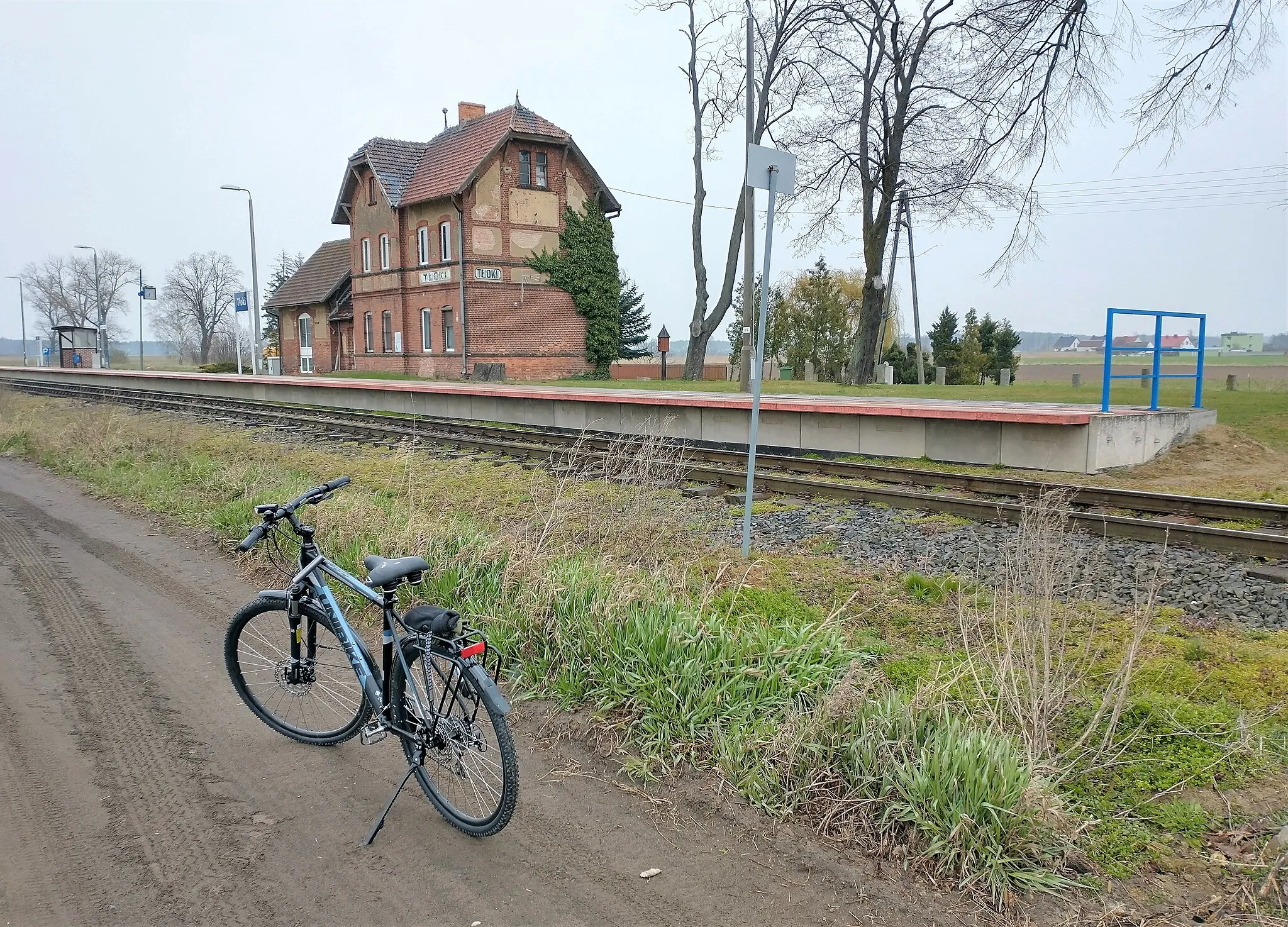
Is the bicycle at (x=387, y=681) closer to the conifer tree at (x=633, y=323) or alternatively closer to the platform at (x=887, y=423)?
the platform at (x=887, y=423)

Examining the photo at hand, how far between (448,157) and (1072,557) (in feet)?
138

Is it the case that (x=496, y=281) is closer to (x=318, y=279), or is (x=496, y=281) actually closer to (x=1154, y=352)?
(x=318, y=279)

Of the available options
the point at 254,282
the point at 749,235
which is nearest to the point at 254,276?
the point at 254,282

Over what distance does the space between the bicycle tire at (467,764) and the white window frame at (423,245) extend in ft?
135

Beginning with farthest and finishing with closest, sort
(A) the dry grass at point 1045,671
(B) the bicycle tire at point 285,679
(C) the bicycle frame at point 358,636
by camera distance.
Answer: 1. (B) the bicycle tire at point 285,679
2. (C) the bicycle frame at point 358,636
3. (A) the dry grass at point 1045,671

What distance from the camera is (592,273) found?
4334 centimetres

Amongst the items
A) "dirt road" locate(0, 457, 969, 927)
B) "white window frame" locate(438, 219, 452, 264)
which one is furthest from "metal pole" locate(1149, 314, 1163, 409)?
"white window frame" locate(438, 219, 452, 264)

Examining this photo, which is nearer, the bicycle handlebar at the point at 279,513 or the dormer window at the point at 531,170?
the bicycle handlebar at the point at 279,513

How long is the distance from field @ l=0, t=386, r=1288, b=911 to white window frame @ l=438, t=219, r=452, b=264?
35.2 meters

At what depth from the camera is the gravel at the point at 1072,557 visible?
649cm

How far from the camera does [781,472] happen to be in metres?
12.9

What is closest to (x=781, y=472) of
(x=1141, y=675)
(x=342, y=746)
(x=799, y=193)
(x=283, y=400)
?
(x=1141, y=675)

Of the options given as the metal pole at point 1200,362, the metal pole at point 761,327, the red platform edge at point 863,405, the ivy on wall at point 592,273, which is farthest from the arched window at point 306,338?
the metal pole at point 761,327

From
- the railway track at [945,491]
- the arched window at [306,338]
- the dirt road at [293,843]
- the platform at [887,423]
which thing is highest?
the arched window at [306,338]
